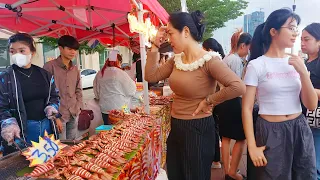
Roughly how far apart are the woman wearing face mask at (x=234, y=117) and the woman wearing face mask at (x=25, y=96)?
189 centimetres

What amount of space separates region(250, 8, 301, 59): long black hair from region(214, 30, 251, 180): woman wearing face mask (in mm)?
1191

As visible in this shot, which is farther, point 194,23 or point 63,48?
point 63,48

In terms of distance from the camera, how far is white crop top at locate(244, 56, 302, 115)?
165cm

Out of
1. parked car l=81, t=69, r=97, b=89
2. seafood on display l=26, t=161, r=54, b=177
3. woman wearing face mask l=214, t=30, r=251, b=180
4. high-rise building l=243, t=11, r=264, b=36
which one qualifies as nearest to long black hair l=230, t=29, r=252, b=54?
woman wearing face mask l=214, t=30, r=251, b=180

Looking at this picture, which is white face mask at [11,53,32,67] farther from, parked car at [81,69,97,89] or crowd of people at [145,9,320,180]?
parked car at [81,69,97,89]

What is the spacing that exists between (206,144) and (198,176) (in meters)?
0.24

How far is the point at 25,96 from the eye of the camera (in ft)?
7.43

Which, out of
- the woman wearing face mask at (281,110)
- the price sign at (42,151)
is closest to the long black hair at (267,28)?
the woman wearing face mask at (281,110)

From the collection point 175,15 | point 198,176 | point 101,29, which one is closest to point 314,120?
point 198,176

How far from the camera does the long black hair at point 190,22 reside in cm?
179

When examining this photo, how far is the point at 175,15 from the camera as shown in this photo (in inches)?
71.7

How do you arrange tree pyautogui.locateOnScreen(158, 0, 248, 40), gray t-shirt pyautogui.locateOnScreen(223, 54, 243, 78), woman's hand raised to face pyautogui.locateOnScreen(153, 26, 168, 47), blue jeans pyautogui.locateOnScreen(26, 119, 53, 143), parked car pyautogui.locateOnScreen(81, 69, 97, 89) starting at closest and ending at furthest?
woman's hand raised to face pyautogui.locateOnScreen(153, 26, 168, 47) < blue jeans pyautogui.locateOnScreen(26, 119, 53, 143) < gray t-shirt pyautogui.locateOnScreen(223, 54, 243, 78) < tree pyautogui.locateOnScreen(158, 0, 248, 40) < parked car pyautogui.locateOnScreen(81, 69, 97, 89)

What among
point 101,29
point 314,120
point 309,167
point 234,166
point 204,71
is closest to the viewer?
Answer: point 309,167

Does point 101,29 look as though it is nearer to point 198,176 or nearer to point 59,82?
point 59,82
